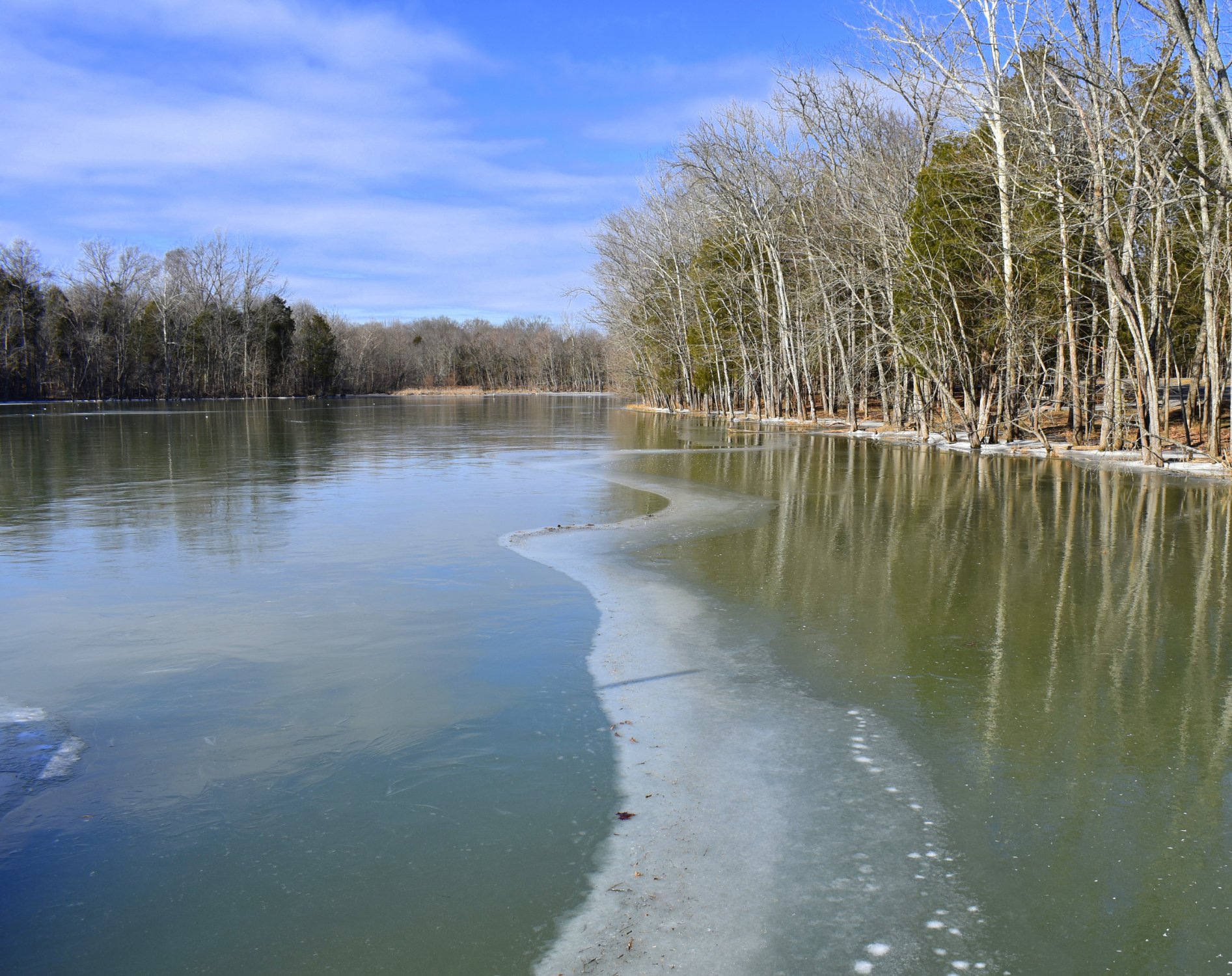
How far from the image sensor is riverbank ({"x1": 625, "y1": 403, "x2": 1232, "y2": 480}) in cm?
1908

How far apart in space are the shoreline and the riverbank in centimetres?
1570

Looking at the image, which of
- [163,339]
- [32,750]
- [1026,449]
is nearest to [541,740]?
[32,750]

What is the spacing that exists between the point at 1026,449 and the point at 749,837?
2240 centimetres

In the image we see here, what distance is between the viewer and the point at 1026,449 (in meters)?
24.2

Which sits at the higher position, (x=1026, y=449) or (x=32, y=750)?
(x=1026, y=449)

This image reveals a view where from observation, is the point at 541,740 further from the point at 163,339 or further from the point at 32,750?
the point at 163,339

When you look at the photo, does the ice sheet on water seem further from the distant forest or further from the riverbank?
the distant forest

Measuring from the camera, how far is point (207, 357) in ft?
284

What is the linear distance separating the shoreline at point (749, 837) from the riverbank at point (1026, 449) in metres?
15.7

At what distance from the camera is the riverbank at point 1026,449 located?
62.6 ft

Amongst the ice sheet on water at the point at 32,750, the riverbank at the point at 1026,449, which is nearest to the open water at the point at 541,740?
the ice sheet on water at the point at 32,750

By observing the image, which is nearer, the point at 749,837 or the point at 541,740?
the point at 749,837

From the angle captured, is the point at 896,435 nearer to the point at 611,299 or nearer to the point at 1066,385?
the point at 1066,385

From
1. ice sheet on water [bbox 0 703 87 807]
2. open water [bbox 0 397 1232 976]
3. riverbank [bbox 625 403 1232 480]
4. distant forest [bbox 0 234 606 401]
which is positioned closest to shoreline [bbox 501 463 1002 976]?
open water [bbox 0 397 1232 976]
